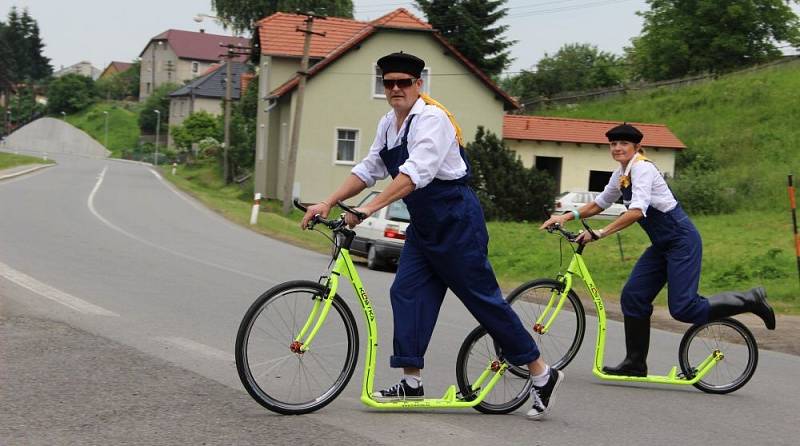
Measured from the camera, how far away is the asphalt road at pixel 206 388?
5.07 meters

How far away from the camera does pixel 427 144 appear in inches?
Answer: 207

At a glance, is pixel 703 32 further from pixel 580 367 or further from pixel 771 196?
pixel 580 367

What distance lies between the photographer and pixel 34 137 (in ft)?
394

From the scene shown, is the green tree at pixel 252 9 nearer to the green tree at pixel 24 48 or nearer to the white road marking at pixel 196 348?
the white road marking at pixel 196 348

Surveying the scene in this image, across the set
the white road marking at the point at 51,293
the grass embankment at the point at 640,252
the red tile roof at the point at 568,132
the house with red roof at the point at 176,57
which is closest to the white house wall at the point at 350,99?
the red tile roof at the point at 568,132

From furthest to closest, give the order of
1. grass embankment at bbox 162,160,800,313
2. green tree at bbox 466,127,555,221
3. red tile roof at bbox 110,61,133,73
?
red tile roof at bbox 110,61,133,73, green tree at bbox 466,127,555,221, grass embankment at bbox 162,160,800,313

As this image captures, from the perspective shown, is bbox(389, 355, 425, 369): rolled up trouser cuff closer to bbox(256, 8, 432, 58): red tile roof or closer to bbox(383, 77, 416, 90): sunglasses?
bbox(383, 77, 416, 90): sunglasses

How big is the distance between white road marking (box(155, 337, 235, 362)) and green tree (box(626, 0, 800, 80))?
7186cm

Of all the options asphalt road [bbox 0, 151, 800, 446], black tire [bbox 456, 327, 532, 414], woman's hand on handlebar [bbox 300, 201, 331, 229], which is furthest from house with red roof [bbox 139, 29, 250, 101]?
woman's hand on handlebar [bbox 300, 201, 331, 229]

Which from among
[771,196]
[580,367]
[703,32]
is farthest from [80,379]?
[703,32]

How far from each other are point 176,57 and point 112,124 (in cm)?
2256

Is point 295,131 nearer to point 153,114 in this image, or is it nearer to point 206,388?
point 206,388

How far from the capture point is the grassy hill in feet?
136

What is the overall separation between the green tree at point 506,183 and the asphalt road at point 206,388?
23.3m
